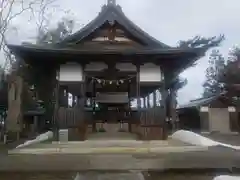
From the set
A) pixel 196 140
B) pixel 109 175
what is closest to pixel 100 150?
pixel 109 175

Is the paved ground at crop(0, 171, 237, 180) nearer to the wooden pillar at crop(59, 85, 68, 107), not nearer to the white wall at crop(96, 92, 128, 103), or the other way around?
the wooden pillar at crop(59, 85, 68, 107)

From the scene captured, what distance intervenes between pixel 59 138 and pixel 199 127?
23.0 metres

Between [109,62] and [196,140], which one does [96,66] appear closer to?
[109,62]

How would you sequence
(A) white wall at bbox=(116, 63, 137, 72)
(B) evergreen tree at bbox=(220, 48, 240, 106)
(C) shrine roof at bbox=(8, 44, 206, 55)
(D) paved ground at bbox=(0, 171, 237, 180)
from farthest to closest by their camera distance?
(B) evergreen tree at bbox=(220, 48, 240, 106)
(A) white wall at bbox=(116, 63, 137, 72)
(C) shrine roof at bbox=(8, 44, 206, 55)
(D) paved ground at bbox=(0, 171, 237, 180)

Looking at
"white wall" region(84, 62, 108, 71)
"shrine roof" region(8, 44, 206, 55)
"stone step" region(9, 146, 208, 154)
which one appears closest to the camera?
"stone step" region(9, 146, 208, 154)

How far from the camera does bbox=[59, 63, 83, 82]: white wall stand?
44.2 ft

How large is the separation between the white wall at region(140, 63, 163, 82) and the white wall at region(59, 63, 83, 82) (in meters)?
2.62

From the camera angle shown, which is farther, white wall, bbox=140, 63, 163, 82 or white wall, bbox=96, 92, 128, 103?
white wall, bbox=96, 92, 128, 103

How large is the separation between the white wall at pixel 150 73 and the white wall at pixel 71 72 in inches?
103

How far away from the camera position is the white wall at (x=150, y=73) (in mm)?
13531

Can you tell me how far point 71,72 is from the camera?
13492 mm

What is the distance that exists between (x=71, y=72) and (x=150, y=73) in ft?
11.0

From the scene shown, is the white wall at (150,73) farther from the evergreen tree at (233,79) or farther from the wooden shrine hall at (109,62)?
the evergreen tree at (233,79)

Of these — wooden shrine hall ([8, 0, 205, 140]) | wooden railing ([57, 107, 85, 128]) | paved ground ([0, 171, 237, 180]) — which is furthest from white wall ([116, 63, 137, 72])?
paved ground ([0, 171, 237, 180])
